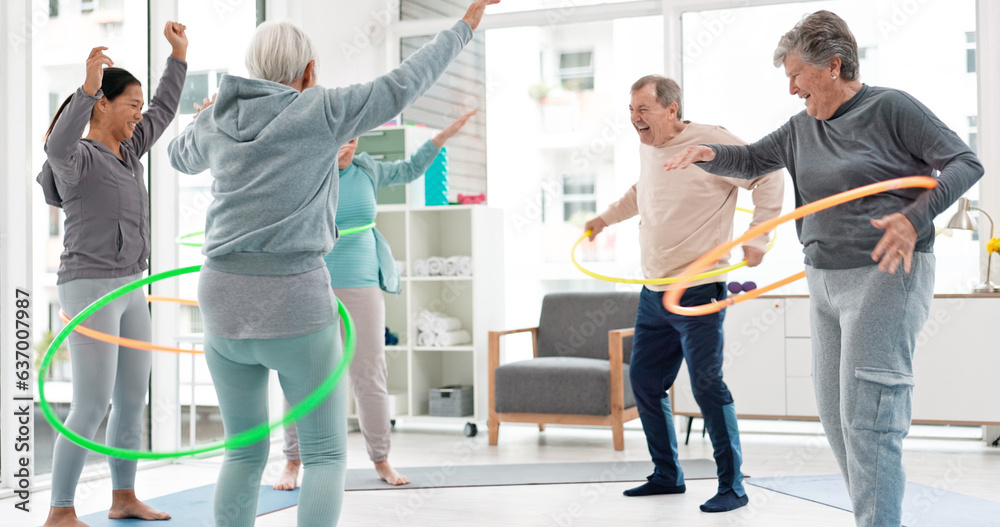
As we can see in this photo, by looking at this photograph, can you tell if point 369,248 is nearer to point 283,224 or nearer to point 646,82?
point 646,82

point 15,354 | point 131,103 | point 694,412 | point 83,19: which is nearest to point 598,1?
point 694,412

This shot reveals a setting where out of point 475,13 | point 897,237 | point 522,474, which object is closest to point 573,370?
point 522,474

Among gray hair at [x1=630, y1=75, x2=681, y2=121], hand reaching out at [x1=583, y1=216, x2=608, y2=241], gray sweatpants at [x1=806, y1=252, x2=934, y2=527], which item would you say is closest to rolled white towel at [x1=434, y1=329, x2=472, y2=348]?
hand reaching out at [x1=583, y1=216, x2=608, y2=241]

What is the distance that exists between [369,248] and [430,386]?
227 centimetres

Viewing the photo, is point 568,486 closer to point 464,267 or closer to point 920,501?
point 920,501

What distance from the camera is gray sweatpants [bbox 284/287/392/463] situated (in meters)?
3.75

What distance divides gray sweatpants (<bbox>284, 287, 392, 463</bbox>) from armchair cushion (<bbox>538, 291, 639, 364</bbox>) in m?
1.74

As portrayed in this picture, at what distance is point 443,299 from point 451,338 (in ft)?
1.33

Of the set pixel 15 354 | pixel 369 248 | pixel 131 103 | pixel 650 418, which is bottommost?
pixel 650 418

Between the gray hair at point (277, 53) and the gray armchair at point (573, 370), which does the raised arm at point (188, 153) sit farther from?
the gray armchair at point (573, 370)

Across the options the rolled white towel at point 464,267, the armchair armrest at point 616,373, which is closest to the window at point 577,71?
the rolled white towel at point 464,267

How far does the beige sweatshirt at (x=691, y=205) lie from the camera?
3.29 metres

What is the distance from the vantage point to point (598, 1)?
5.90 m

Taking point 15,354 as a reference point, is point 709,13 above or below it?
above
